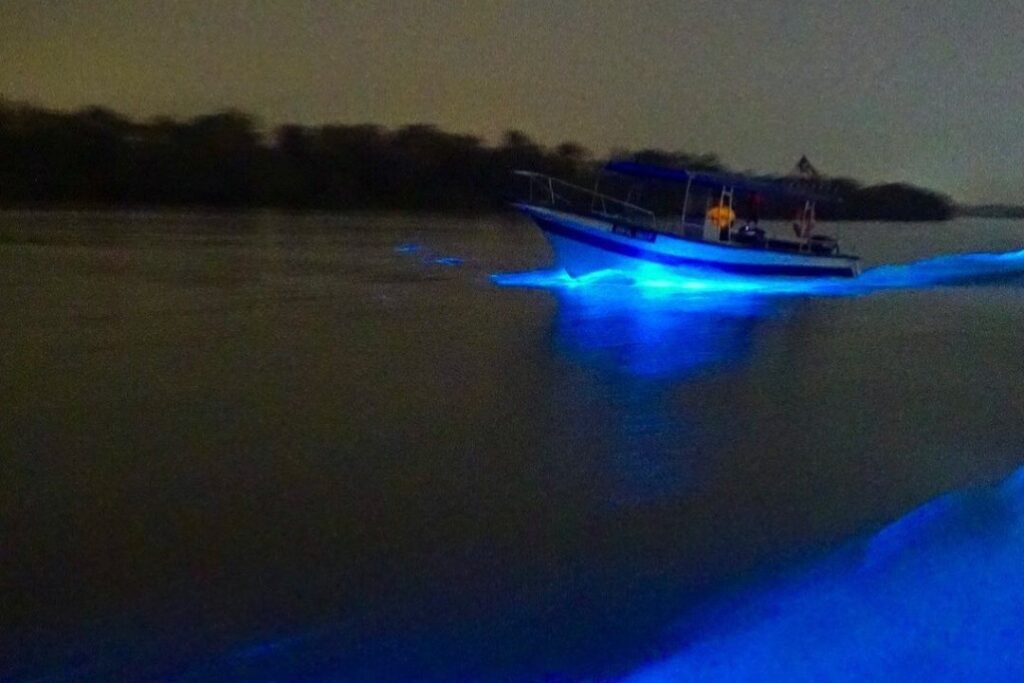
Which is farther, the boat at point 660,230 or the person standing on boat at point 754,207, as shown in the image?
the person standing on boat at point 754,207

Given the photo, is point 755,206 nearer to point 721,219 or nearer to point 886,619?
point 721,219

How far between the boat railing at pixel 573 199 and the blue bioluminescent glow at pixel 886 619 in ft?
46.0

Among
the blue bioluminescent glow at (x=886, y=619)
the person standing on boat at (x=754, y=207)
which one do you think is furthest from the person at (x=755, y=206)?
the blue bioluminescent glow at (x=886, y=619)

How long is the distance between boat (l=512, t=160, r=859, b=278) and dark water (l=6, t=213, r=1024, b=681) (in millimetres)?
5366

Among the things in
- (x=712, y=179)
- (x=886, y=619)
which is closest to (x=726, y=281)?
Answer: (x=712, y=179)

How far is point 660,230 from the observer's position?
19.3 m

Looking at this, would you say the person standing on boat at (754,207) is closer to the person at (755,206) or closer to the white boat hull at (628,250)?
the person at (755,206)

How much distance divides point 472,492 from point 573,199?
14.4 m

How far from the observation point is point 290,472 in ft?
21.6

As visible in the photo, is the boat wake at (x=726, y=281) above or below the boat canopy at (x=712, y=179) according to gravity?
below

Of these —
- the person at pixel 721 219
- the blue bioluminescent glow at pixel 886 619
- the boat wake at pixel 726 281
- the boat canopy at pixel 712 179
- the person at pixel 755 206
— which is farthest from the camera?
the person at pixel 755 206

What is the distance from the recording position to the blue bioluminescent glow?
421 centimetres

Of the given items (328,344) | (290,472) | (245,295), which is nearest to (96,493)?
(290,472)

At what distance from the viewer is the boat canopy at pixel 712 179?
63.0 ft
